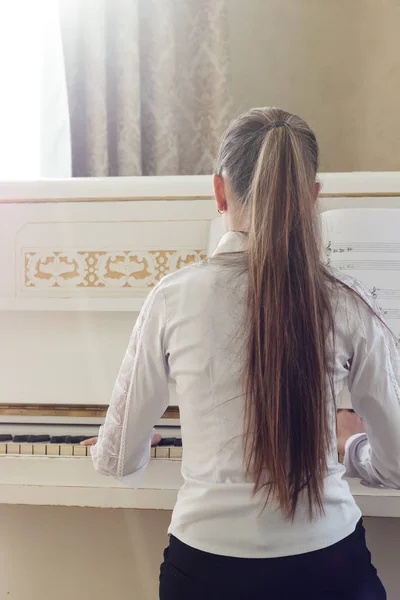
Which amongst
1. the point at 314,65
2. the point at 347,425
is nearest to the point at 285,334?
the point at 347,425

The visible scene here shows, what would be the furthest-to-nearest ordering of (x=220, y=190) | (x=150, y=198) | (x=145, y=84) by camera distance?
1. (x=145, y=84)
2. (x=150, y=198)
3. (x=220, y=190)

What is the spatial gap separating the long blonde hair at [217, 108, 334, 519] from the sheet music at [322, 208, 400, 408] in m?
0.49

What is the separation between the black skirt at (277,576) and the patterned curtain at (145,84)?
5.00ft

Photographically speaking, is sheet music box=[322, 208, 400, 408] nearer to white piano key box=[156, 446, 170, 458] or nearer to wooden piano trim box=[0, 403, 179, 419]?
white piano key box=[156, 446, 170, 458]

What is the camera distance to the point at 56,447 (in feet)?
3.90

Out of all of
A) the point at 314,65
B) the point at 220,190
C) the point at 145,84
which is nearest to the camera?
the point at 220,190

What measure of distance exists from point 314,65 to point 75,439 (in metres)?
1.86

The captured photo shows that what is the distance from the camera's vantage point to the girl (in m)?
0.79

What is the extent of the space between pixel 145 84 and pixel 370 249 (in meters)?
1.24

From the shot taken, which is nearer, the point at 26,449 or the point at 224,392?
the point at 224,392

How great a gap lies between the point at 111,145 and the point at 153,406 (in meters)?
1.49

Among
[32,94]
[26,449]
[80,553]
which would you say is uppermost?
[32,94]

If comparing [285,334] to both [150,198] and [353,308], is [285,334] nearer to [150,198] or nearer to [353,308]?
[353,308]

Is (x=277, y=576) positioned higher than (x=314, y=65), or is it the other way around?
(x=314, y=65)
